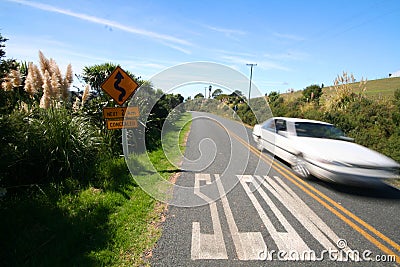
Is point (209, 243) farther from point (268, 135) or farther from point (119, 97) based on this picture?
point (268, 135)

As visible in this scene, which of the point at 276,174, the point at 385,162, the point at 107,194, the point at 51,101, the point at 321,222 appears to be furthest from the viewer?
the point at 276,174

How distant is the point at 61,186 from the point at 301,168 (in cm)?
543

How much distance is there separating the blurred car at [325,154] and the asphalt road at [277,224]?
16.3 inches

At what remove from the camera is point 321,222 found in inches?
133

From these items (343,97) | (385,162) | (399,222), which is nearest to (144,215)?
(399,222)

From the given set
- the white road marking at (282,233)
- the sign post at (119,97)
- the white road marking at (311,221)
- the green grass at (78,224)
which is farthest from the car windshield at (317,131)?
the sign post at (119,97)

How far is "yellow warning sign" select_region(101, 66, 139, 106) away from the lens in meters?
4.81

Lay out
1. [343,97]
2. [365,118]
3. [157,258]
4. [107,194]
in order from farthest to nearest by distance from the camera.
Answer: [343,97] < [365,118] < [107,194] < [157,258]

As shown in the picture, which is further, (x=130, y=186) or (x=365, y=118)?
(x=365, y=118)

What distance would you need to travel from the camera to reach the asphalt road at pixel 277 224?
8.57 ft

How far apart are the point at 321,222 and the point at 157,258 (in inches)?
102

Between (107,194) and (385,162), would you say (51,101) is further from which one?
(385,162)

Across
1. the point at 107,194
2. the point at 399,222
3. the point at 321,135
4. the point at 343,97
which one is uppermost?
the point at 343,97

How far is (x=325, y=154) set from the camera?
4715 mm
